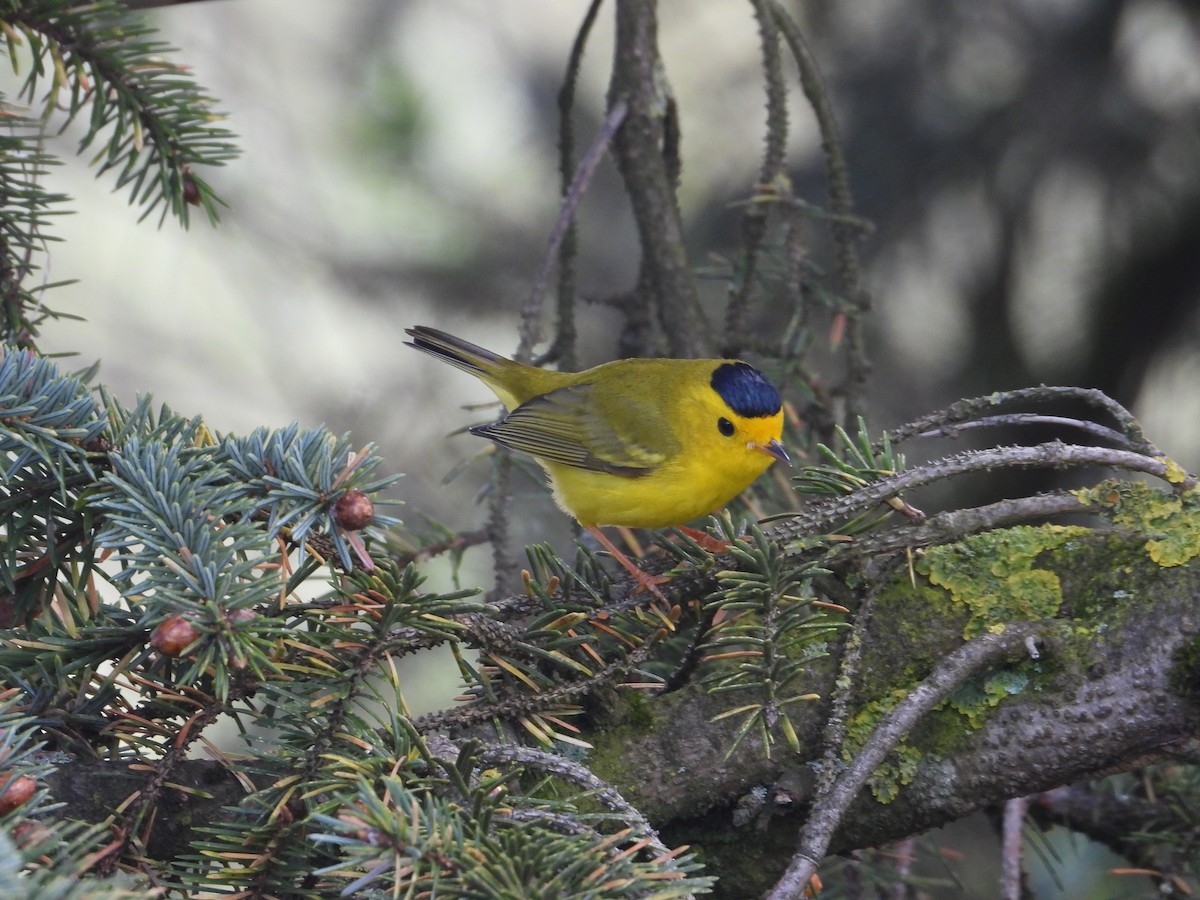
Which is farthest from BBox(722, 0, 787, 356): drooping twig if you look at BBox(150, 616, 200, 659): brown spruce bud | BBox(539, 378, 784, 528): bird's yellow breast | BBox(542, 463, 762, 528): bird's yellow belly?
BBox(150, 616, 200, 659): brown spruce bud

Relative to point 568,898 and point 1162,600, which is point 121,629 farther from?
point 1162,600

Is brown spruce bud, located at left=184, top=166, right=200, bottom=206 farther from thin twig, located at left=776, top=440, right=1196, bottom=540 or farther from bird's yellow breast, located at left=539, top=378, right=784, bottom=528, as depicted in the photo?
thin twig, located at left=776, top=440, right=1196, bottom=540

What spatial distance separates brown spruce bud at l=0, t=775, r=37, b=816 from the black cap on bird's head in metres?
2.08

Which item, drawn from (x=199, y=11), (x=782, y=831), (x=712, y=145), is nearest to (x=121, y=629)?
(x=782, y=831)

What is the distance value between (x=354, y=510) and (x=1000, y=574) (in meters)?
1.04

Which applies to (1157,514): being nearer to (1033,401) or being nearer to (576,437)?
(1033,401)

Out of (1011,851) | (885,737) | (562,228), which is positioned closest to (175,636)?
(885,737)

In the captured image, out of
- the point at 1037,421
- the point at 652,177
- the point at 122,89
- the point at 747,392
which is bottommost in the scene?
the point at 1037,421

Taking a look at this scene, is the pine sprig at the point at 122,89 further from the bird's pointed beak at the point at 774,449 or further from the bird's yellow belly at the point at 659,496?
the bird's pointed beak at the point at 774,449

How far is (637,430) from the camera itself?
3.32 m

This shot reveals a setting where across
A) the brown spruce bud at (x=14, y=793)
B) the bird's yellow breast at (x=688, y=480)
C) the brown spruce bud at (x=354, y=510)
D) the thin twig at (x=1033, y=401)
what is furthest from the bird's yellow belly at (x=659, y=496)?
the brown spruce bud at (x=14, y=793)

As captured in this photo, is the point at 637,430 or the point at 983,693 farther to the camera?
the point at 637,430

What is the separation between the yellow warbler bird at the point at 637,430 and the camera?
2.99 meters

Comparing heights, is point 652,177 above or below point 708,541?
above
